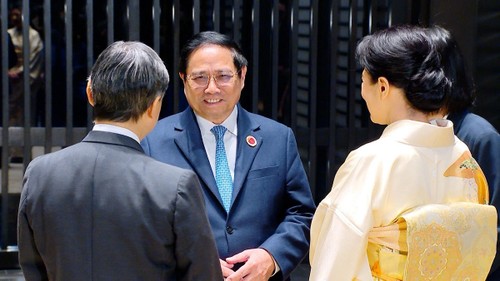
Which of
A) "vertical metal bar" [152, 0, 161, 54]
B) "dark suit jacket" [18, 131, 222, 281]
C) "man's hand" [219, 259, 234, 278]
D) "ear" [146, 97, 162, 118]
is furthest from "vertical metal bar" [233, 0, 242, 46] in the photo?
"dark suit jacket" [18, 131, 222, 281]

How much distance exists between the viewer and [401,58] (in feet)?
8.80

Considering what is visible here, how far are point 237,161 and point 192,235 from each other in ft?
3.52

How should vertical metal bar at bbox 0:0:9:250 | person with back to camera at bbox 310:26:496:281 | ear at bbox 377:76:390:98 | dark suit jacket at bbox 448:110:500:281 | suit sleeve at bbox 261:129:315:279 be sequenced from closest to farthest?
person with back to camera at bbox 310:26:496:281
ear at bbox 377:76:390:98
dark suit jacket at bbox 448:110:500:281
suit sleeve at bbox 261:129:315:279
vertical metal bar at bbox 0:0:9:250

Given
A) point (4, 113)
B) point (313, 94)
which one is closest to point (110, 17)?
point (4, 113)

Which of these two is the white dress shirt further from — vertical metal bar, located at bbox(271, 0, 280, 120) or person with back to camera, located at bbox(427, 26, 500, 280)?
vertical metal bar, located at bbox(271, 0, 280, 120)

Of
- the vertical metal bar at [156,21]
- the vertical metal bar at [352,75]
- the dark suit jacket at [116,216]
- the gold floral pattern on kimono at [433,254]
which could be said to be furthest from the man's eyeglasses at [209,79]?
the vertical metal bar at [352,75]

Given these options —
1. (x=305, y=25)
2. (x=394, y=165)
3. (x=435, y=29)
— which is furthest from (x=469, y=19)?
(x=394, y=165)

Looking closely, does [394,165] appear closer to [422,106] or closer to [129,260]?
[422,106]

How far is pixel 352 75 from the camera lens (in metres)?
6.16

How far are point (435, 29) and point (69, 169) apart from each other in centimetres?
127

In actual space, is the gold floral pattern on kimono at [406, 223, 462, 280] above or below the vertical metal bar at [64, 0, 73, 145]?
below

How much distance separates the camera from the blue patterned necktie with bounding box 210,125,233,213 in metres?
3.53

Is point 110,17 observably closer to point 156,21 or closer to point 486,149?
point 156,21

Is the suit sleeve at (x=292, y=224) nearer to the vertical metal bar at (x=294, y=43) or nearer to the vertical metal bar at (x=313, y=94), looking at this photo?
the vertical metal bar at (x=294, y=43)
